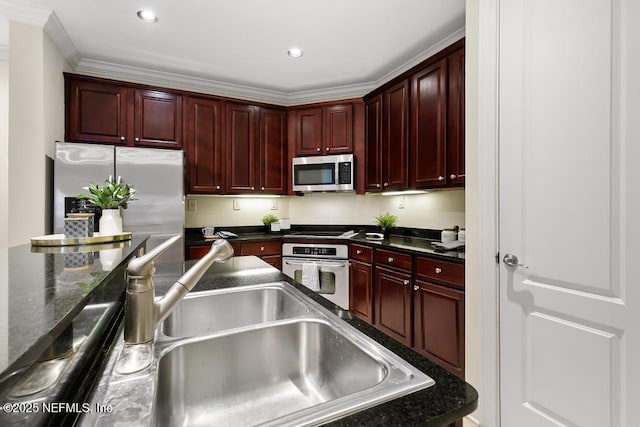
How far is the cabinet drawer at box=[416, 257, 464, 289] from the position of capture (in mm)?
1888

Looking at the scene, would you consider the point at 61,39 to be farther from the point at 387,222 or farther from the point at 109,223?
the point at 387,222

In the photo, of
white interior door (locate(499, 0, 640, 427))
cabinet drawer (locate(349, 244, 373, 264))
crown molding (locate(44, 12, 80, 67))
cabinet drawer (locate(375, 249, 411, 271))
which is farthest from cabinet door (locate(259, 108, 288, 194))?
white interior door (locate(499, 0, 640, 427))

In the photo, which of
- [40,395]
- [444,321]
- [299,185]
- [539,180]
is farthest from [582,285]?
[299,185]

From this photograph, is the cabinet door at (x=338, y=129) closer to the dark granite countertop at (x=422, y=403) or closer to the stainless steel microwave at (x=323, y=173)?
the stainless steel microwave at (x=323, y=173)

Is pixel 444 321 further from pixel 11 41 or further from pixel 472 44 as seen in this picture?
pixel 11 41

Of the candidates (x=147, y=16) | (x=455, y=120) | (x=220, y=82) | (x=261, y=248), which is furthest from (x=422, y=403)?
(x=220, y=82)

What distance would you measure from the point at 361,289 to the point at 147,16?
286 cm

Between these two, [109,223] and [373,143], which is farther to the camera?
[373,143]

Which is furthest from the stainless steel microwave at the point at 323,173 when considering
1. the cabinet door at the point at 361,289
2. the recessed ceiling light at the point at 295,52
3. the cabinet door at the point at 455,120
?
the cabinet door at the point at 455,120

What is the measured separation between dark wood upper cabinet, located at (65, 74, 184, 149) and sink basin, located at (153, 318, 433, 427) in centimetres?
270

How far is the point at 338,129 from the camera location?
340 cm

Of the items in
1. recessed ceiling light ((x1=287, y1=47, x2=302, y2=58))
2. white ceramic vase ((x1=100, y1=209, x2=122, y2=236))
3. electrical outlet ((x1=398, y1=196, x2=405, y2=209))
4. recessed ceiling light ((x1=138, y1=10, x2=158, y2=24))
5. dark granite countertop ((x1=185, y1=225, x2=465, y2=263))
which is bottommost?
dark granite countertop ((x1=185, y1=225, x2=465, y2=263))

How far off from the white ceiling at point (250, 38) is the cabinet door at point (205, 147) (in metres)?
0.36

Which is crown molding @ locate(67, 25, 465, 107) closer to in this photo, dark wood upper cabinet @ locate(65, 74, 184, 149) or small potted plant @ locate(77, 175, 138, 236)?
dark wood upper cabinet @ locate(65, 74, 184, 149)
